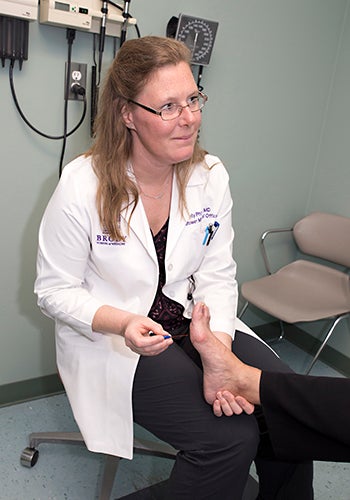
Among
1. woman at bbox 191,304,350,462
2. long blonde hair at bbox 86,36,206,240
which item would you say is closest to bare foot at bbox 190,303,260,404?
woman at bbox 191,304,350,462

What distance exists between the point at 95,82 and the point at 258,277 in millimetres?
1316

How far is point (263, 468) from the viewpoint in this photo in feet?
4.50

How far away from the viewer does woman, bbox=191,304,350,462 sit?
1.12m

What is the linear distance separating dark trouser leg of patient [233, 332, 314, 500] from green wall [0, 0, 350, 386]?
930 millimetres

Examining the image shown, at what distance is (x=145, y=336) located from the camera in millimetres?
1150

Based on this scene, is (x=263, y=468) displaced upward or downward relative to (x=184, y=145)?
downward

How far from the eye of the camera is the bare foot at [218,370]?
47.7 inches

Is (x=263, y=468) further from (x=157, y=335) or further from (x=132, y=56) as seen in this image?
(x=132, y=56)

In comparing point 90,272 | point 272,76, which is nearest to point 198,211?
point 90,272

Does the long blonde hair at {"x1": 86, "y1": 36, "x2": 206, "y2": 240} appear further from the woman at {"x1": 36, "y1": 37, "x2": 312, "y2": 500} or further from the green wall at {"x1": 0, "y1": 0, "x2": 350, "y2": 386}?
the green wall at {"x1": 0, "y1": 0, "x2": 350, "y2": 386}

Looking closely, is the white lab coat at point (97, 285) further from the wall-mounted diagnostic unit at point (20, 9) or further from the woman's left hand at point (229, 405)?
the wall-mounted diagnostic unit at point (20, 9)

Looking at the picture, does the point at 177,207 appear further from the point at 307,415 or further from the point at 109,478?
the point at 109,478

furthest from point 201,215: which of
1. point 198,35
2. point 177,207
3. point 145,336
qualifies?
point 198,35

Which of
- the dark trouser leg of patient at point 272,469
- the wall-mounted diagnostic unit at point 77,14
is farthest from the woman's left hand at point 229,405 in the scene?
the wall-mounted diagnostic unit at point 77,14
